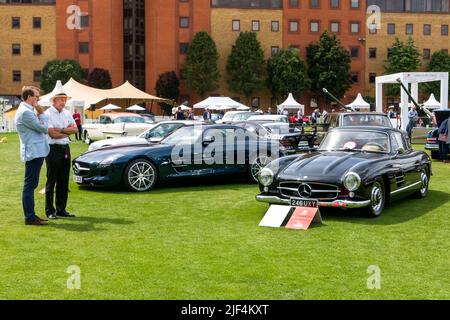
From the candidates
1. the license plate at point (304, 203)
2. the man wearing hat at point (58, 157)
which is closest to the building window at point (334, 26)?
the license plate at point (304, 203)

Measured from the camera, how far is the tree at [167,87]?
66375 millimetres

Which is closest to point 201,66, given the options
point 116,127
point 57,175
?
point 116,127

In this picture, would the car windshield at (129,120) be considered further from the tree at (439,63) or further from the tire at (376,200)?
the tree at (439,63)

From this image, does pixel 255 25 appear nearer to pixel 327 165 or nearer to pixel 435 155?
pixel 435 155

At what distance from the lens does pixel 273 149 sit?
45.2 ft

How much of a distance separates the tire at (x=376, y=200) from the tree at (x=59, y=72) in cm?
5744

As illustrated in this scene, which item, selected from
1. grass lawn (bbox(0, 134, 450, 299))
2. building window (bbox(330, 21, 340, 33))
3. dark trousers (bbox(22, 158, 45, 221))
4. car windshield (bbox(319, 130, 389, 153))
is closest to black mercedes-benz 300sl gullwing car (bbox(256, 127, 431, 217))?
car windshield (bbox(319, 130, 389, 153))

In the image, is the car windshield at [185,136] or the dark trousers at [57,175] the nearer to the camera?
the dark trousers at [57,175]

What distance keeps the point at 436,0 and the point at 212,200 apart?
73463 mm

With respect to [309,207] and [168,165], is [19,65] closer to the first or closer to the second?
[168,165]

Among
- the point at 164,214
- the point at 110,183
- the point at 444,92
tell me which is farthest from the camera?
the point at 444,92

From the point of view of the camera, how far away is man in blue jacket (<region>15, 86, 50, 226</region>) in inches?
329

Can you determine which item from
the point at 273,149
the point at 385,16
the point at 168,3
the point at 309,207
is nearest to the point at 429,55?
the point at 385,16

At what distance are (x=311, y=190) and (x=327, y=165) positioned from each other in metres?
0.56
